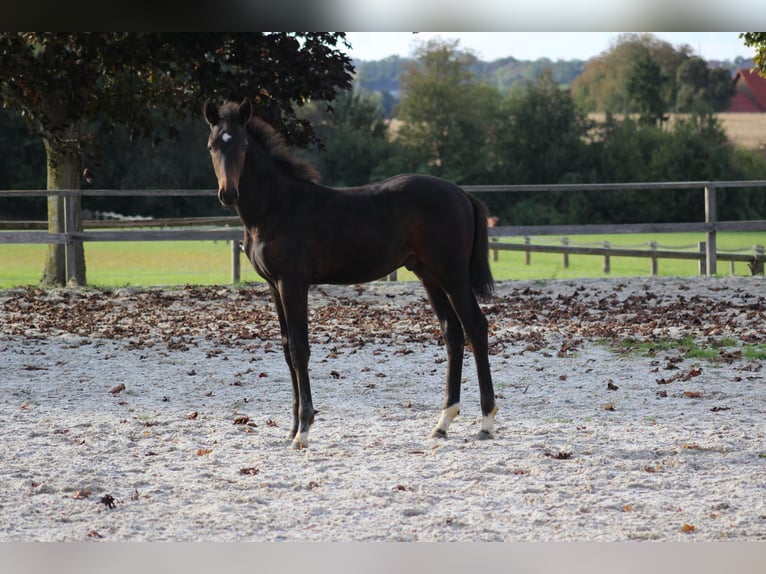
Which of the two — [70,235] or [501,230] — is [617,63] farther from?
[70,235]

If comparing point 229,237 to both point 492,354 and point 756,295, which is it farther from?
point 756,295

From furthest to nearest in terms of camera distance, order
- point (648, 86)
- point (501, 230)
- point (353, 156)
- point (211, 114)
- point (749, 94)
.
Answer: point (749, 94), point (648, 86), point (353, 156), point (501, 230), point (211, 114)

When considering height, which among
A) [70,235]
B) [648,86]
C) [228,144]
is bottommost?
[70,235]

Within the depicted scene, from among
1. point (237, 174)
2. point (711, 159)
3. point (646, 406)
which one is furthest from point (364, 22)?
point (711, 159)

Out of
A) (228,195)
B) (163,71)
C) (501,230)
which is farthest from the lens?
(501,230)

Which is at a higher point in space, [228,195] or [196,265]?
[228,195]

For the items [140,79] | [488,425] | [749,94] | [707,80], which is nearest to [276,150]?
[488,425]

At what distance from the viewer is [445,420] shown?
552cm

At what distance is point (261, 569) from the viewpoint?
318cm

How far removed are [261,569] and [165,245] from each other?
3067 centimetres

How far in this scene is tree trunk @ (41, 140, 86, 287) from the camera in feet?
42.1

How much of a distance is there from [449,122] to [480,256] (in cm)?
3567

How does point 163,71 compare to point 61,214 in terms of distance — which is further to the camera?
point 61,214

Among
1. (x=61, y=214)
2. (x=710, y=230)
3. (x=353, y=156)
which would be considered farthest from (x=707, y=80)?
(x=61, y=214)
